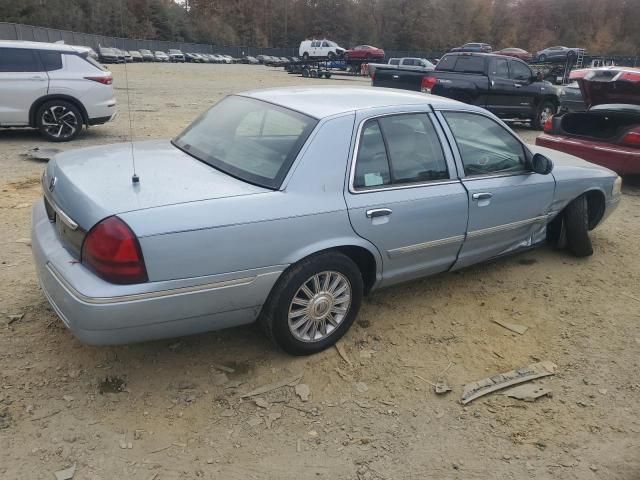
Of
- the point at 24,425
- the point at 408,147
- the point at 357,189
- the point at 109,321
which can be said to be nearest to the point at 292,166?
the point at 357,189

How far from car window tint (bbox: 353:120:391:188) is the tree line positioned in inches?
2941

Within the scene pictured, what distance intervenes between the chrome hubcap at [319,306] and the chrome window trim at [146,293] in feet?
1.32

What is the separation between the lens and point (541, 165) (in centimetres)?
428

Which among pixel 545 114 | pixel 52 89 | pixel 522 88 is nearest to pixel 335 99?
pixel 52 89

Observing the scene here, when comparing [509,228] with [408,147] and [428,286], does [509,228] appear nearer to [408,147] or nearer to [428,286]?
[428,286]

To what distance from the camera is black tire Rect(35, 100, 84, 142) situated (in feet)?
29.3

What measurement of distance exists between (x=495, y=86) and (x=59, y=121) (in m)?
9.15

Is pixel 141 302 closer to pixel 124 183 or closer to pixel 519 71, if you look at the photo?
pixel 124 183

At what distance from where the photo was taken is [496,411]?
303 cm

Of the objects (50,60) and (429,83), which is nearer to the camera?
(50,60)

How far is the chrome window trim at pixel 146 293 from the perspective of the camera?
102 inches

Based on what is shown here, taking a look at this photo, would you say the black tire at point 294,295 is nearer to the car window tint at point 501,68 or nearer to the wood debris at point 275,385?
the wood debris at point 275,385

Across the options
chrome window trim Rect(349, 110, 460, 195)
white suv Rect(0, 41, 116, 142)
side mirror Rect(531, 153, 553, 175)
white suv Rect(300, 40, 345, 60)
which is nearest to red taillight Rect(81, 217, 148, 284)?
chrome window trim Rect(349, 110, 460, 195)

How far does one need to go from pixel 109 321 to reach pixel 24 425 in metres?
0.69
